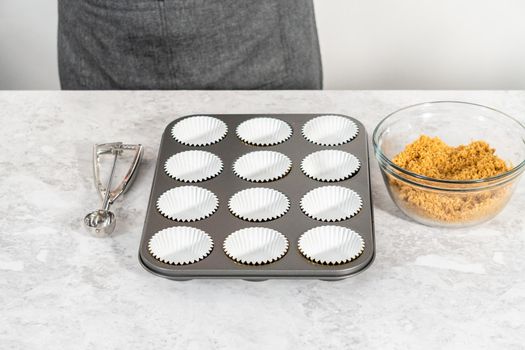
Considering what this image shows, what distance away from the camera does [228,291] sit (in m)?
0.80

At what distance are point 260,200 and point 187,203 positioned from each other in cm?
9

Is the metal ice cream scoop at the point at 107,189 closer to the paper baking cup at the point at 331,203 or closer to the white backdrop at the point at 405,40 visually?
the paper baking cup at the point at 331,203

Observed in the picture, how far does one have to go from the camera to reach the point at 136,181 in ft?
3.20

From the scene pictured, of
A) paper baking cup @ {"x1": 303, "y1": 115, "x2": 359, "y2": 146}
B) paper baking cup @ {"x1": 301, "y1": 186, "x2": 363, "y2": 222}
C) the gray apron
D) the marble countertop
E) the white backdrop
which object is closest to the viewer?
the marble countertop

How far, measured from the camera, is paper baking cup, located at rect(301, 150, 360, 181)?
91cm

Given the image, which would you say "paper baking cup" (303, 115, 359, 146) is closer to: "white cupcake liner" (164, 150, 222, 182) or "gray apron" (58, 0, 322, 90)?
"white cupcake liner" (164, 150, 222, 182)

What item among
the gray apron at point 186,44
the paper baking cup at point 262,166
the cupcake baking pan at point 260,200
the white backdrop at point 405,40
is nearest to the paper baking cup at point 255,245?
the cupcake baking pan at point 260,200

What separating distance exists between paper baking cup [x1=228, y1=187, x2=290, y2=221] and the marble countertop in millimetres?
82

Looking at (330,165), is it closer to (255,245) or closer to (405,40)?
(255,245)

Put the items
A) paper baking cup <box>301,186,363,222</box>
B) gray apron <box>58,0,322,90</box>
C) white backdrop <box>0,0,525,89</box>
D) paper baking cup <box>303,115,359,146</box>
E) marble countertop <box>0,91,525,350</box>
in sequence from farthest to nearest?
white backdrop <box>0,0,525,89</box>, gray apron <box>58,0,322,90</box>, paper baking cup <box>303,115,359,146</box>, paper baking cup <box>301,186,363,222</box>, marble countertop <box>0,91,525,350</box>

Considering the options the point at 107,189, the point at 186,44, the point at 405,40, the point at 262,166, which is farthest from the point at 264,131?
the point at 405,40

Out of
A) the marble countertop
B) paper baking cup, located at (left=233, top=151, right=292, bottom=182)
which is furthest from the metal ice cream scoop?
paper baking cup, located at (left=233, top=151, right=292, bottom=182)

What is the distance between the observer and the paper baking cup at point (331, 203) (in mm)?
848

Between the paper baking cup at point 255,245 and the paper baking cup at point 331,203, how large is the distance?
60mm
